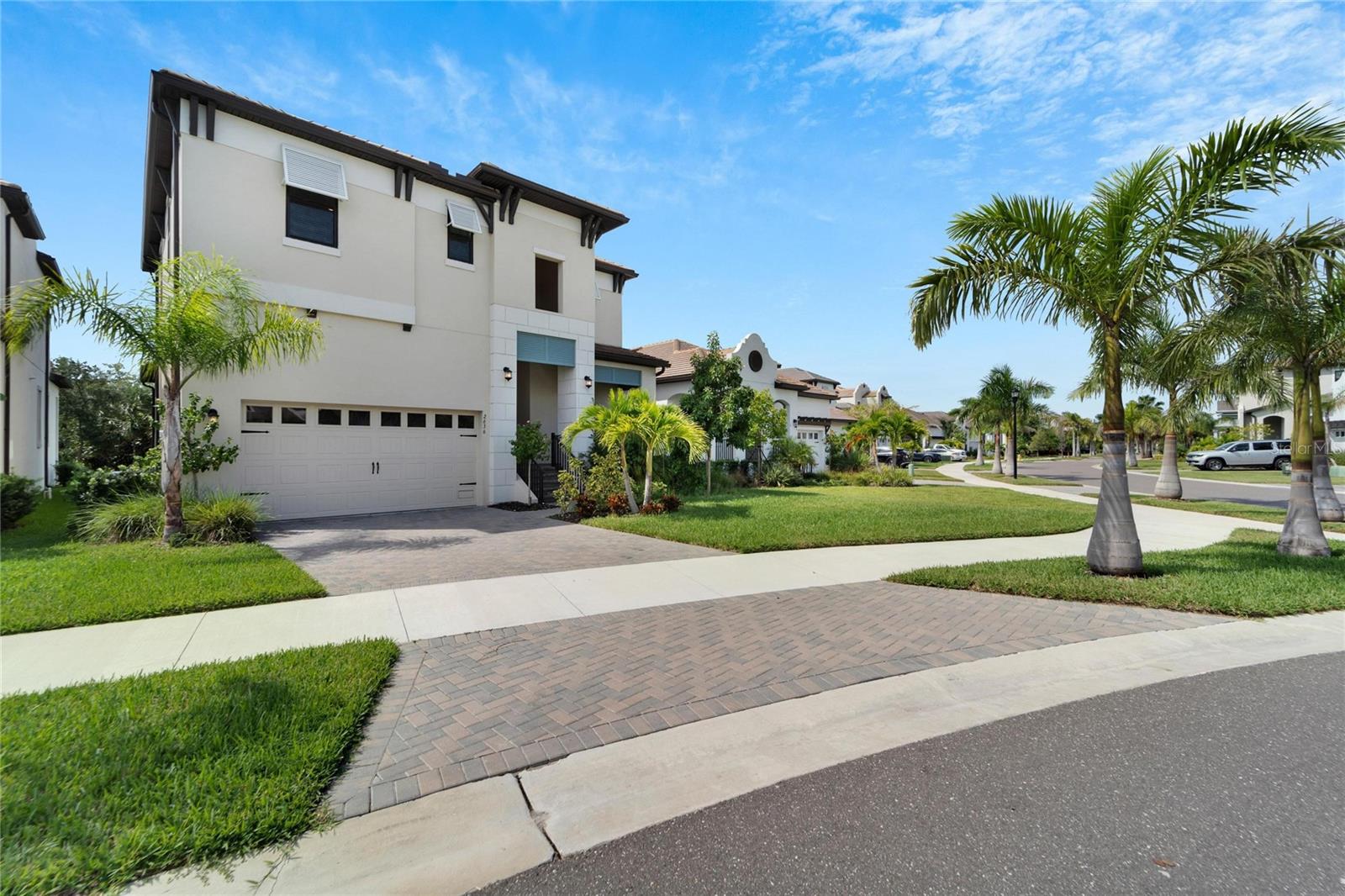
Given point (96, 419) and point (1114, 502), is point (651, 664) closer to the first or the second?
point (1114, 502)

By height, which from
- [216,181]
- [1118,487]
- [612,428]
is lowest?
[1118,487]

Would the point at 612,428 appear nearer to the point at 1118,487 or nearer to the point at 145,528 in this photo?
the point at 145,528

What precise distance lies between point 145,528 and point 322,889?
33.2 feet

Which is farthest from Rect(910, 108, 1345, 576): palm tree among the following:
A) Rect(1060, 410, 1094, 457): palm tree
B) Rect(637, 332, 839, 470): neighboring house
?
Rect(1060, 410, 1094, 457): palm tree

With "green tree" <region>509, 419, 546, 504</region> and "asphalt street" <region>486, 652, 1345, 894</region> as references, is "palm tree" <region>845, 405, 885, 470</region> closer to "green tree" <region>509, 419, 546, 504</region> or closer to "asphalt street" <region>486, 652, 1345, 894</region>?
"green tree" <region>509, 419, 546, 504</region>

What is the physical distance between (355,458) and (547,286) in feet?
24.8

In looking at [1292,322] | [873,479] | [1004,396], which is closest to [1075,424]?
[1004,396]

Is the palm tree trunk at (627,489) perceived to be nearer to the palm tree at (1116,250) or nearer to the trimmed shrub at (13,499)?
the palm tree at (1116,250)

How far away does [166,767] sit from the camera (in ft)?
9.74

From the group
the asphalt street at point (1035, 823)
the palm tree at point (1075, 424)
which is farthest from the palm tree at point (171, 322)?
the palm tree at point (1075, 424)

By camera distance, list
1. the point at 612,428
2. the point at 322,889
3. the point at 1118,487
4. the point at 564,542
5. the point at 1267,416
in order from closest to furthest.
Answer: the point at 322,889 < the point at 1118,487 < the point at 564,542 < the point at 612,428 < the point at 1267,416

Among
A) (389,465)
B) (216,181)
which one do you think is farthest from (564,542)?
(216,181)

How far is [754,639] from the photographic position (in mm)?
5250

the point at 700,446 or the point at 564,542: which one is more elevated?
the point at 700,446
